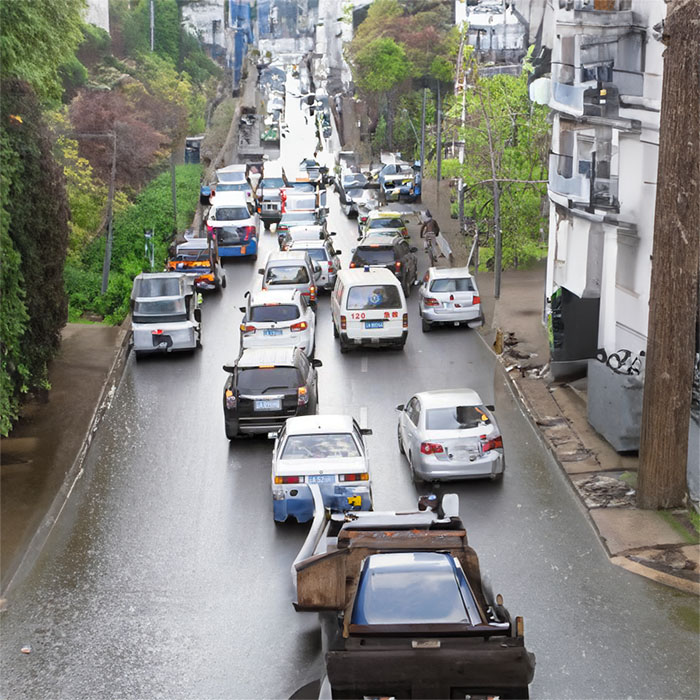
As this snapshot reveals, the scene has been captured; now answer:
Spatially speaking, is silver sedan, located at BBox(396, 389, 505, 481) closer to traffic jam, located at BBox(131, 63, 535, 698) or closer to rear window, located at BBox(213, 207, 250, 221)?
traffic jam, located at BBox(131, 63, 535, 698)

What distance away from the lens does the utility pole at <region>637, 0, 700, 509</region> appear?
16.6 meters

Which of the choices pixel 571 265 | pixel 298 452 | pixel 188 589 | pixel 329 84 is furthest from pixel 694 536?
pixel 329 84

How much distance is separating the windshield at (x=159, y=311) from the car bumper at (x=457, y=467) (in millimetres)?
12299

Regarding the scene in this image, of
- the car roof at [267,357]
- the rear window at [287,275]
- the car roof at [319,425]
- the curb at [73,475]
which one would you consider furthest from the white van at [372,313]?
the car roof at [319,425]

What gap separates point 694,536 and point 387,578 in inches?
276

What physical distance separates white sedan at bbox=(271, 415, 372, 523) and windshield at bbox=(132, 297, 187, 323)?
490 inches

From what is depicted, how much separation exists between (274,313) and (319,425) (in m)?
10.1

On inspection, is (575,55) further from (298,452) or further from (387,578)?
(387,578)

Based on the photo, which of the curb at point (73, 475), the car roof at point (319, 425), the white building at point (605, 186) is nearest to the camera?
the curb at point (73, 475)

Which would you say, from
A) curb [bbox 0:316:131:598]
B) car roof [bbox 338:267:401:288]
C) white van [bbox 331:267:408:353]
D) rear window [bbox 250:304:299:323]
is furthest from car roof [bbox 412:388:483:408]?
car roof [bbox 338:267:401:288]

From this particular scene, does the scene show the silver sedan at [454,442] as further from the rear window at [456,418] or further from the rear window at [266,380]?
the rear window at [266,380]

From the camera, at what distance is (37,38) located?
23.5 m

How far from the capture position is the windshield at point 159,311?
30.3 m

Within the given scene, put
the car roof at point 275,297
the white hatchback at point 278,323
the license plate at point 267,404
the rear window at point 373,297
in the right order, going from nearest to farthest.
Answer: the license plate at point 267,404
the white hatchback at point 278,323
the car roof at point 275,297
the rear window at point 373,297
